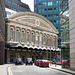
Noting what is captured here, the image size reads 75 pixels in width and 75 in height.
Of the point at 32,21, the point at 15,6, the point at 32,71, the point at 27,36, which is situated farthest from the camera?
the point at 15,6

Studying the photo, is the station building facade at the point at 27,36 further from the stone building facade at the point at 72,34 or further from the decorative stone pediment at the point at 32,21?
the stone building facade at the point at 72,34

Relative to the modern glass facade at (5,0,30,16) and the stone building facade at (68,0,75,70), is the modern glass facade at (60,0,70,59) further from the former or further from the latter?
the modern glass facade at (5,0,30,16)

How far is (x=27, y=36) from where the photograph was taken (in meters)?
73.8

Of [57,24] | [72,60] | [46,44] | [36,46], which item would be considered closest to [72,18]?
[72,60]

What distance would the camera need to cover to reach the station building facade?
65250 millimetres

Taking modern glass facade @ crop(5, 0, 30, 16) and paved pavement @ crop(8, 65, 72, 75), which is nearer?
paved pavement @ crop(8, 65, 72, 75)

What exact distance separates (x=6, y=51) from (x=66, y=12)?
36715mm

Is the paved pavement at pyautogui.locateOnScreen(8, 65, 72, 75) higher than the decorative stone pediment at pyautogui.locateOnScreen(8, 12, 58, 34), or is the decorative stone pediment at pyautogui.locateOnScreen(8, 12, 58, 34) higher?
the decorative stone pediment at pyautogui.locateOnScreen(8, 12, 58, 34)

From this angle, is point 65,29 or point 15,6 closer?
point 65,29

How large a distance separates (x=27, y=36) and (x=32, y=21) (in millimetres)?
7054

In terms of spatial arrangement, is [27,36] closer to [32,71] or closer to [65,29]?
[65,29]

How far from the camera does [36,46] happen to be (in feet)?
250

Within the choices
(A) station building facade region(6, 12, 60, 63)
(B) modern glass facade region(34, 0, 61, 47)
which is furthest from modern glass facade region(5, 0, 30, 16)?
(A) station building facade region(6, 12, 60, 63)

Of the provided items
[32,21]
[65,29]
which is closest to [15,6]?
[32,21]
